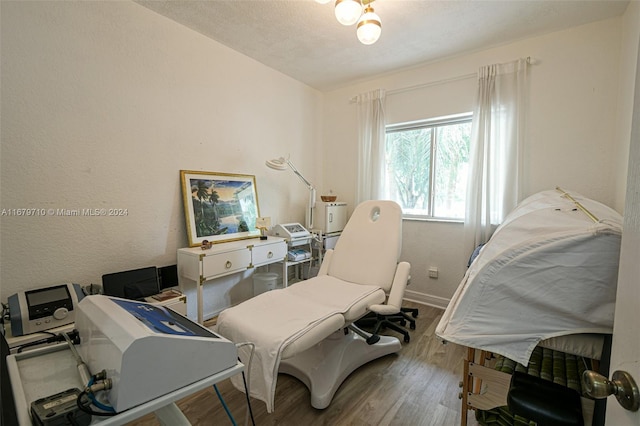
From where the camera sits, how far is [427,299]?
Result: 302cm

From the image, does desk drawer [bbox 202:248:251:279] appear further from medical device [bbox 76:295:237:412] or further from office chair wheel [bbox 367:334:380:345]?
medical device [bbox 76:295:237:412]

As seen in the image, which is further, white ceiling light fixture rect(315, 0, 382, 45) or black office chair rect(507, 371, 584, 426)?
white ceiling light fixture rect(315, 0, 382, 45)

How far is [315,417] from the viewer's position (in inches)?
57.4

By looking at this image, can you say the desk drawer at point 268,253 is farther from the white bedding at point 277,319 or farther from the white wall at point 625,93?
the white wall at point 625,93

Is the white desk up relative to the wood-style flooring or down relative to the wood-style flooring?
up

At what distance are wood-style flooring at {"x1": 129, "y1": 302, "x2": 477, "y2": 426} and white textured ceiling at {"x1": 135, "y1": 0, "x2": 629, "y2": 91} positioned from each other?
2475mm

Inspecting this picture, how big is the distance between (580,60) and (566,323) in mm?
2380

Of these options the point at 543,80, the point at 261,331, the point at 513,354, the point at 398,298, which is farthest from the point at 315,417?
the point at 543,80

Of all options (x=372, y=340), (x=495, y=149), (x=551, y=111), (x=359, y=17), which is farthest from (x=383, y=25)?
(x=372, y=340)

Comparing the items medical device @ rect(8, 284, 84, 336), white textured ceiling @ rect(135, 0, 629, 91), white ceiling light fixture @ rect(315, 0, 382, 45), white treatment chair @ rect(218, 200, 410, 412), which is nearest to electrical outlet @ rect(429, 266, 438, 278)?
white treatment chair @ rect(218, 200, 410, 412)

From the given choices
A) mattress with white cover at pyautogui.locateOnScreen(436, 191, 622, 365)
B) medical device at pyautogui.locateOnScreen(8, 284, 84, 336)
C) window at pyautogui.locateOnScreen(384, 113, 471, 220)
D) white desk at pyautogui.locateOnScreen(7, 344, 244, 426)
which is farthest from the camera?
window at pyautogui.locateOnScreen(384, 113, 471, 220)

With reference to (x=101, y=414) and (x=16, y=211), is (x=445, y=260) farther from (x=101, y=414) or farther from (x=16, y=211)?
(x=16, y=211)

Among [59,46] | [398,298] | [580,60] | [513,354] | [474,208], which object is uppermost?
[580,60]

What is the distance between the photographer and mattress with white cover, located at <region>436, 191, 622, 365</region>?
90cm
